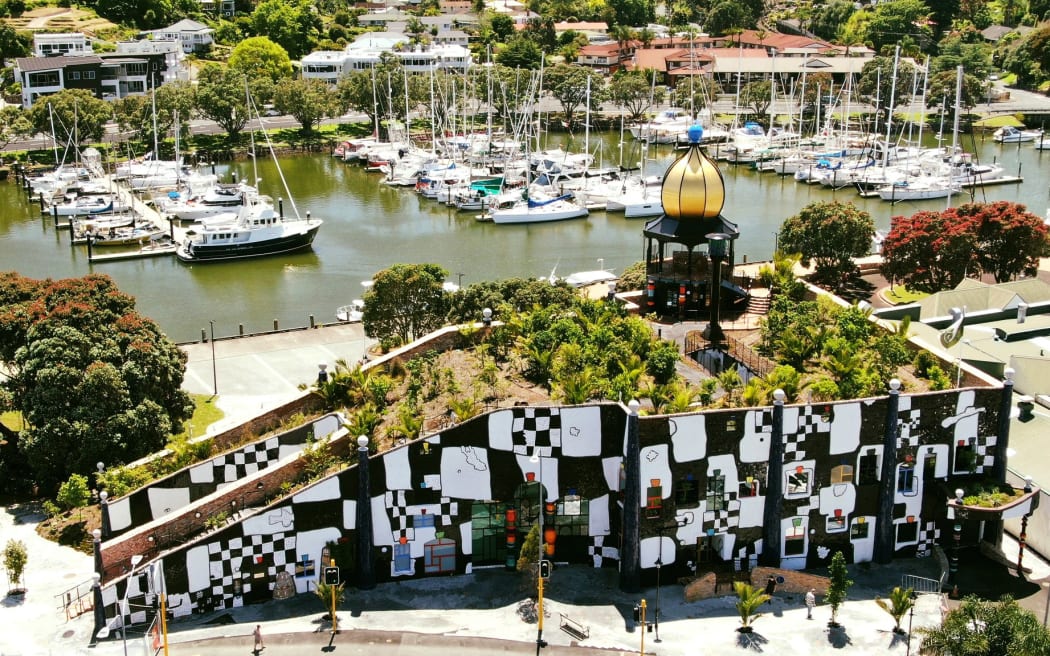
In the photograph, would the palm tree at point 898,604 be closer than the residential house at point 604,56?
Yes

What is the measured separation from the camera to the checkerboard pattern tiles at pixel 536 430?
41.7m

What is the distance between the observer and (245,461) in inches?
1801

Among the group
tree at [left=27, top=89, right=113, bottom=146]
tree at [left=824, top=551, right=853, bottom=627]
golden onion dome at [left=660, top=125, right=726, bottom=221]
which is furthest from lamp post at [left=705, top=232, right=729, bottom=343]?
tree at [left=27, top=89, right=113, bottom=146]

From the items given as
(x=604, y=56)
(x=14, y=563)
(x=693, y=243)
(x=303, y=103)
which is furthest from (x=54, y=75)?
(x=14, y=563)

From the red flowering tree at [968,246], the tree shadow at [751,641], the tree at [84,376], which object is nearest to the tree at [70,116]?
the tree at [84,376]

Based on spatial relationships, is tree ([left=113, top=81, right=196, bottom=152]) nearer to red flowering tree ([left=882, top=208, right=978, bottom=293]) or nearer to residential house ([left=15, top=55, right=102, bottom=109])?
residential house ([left=15, top=55, right=102, bottom=109])

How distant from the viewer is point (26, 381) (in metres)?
50.8

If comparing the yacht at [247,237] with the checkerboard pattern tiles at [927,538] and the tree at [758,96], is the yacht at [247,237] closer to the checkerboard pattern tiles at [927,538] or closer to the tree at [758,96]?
the checkerboard pattern tiles at [927,538]

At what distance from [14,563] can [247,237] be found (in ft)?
196

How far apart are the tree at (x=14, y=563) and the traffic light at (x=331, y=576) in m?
10.1

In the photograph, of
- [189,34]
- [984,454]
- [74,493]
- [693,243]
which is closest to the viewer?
[984,454]

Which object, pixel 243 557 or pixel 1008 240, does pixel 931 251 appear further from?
pixel 243 557

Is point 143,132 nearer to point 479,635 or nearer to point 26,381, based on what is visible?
point 26,381

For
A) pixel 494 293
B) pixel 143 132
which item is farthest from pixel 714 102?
pixel 494 293
